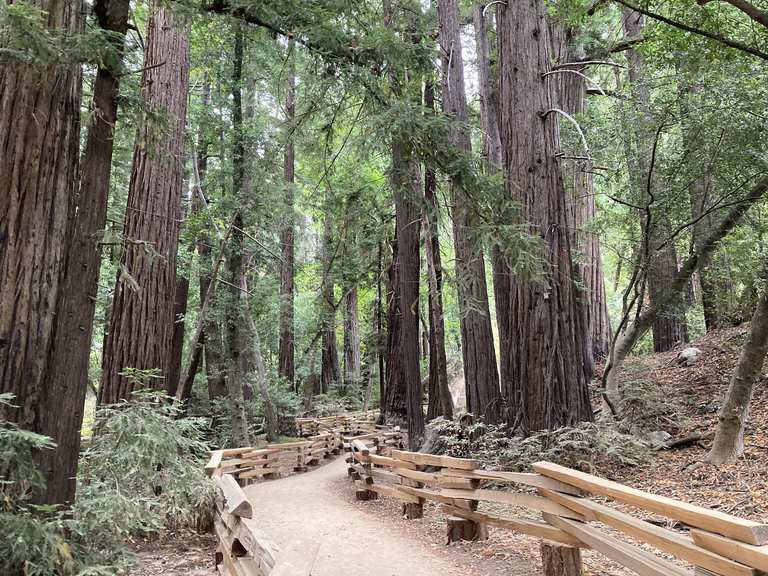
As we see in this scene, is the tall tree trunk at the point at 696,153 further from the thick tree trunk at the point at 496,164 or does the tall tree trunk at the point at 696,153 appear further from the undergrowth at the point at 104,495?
the undergrowth at the point at 104,495

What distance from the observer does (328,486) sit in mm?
12078

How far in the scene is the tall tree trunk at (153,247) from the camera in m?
8.32

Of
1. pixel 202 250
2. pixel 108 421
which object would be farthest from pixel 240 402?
pixel 108 421

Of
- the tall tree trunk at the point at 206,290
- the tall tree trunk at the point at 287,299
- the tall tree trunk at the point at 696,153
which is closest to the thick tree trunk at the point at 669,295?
the tall tree trunk at the point at 696,153

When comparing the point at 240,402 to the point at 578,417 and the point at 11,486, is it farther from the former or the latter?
the point at 11,486

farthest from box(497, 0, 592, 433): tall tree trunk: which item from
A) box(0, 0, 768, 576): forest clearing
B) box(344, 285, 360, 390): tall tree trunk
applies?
box(344, 285, 360, 390): tall tree trunk

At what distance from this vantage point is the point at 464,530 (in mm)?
6359

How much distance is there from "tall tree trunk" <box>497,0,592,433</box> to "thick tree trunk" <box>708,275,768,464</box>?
173 centimetres

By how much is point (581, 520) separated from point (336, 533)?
3992 mm

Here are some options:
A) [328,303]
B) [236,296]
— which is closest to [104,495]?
[236,296]

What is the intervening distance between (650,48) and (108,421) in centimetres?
909

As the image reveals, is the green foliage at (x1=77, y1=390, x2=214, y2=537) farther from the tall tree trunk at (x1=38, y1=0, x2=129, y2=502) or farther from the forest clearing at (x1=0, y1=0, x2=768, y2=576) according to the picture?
the tall tree trunk at (x1=38, y1=0, x2=129, y2=502)

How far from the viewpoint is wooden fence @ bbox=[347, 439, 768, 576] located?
2.90m

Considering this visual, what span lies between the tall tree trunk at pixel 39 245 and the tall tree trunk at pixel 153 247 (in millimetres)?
2933
